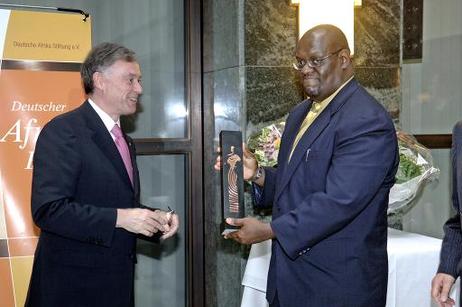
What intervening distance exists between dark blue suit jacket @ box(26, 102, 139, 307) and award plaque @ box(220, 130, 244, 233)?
43cm

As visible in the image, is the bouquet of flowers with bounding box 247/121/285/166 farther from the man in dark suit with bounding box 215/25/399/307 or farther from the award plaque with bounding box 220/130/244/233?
the man in dark suit with bounding box 215/25/399/307

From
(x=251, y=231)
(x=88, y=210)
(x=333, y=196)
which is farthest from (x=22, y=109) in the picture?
(x=333, y=196)

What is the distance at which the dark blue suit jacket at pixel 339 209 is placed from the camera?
1.77m

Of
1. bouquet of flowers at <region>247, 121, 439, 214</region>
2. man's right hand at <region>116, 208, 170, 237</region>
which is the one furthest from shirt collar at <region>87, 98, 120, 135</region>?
bouquet of flowers at <region>247, 121, 439, 214</region>

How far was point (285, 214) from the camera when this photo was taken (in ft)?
6.14

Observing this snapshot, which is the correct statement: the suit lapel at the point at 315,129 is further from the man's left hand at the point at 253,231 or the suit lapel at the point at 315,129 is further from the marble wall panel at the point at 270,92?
the marble wall panel at the point at 270,92

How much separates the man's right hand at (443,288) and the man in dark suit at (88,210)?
101 centimetres

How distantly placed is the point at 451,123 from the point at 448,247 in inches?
88.9

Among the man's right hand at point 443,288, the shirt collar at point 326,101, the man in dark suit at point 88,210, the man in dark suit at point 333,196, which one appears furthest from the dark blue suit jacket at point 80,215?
the man's right hand at point 443,288

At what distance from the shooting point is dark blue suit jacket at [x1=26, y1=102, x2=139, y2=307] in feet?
6.84

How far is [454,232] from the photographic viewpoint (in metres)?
1.89

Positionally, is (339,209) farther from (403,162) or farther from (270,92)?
(270,92)

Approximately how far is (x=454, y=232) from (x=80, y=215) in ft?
4.19

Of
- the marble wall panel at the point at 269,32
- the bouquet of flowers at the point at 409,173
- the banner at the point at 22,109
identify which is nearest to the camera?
the bouquet of flowers at the point at 409,173
